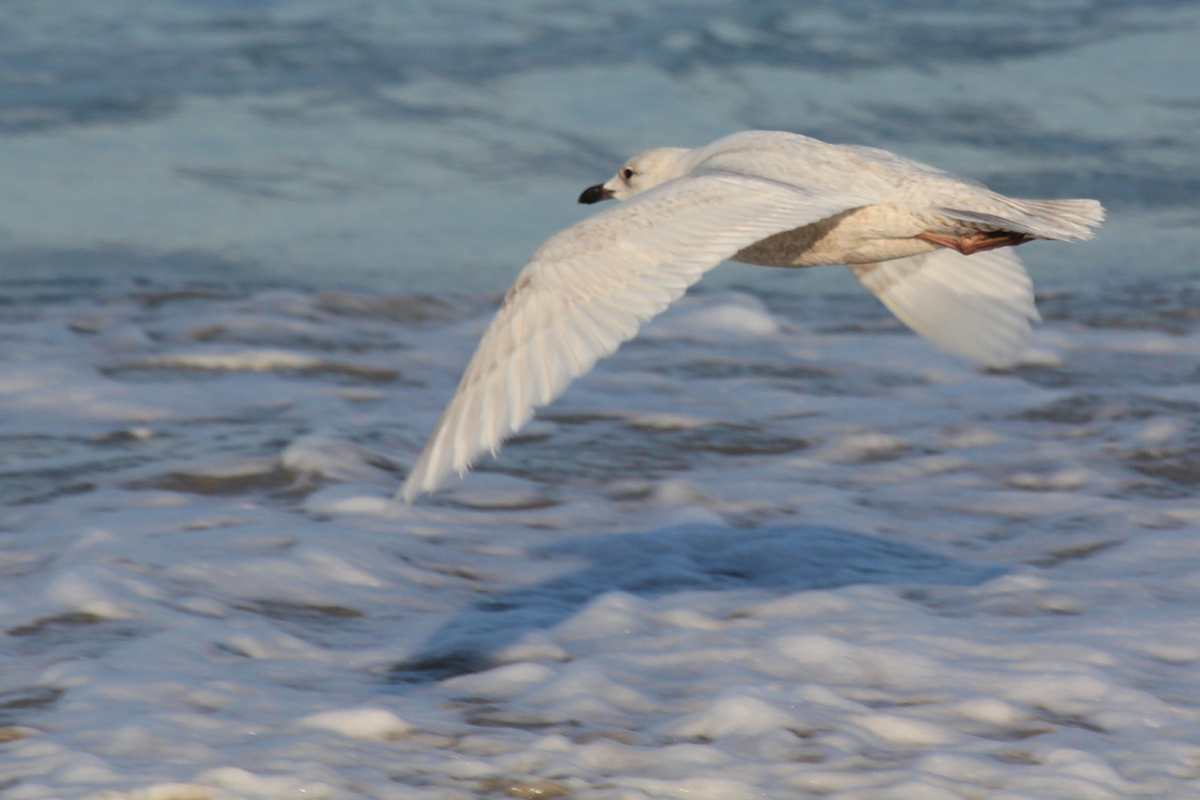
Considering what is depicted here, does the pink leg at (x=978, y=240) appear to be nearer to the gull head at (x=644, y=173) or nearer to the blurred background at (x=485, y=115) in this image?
the gull head at (x=644, y=173)

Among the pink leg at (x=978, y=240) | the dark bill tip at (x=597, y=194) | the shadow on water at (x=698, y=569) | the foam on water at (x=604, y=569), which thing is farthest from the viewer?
the dark bill tip at (x=597, y=194)

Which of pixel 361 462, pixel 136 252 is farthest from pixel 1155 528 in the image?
pixel 136 252

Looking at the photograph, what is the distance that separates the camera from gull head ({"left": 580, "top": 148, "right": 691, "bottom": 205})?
19.8 feet

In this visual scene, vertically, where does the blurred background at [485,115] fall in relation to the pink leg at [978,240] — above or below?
above

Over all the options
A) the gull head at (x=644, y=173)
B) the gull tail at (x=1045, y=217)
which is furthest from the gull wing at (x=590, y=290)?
the gull head at (x=644, y=173)

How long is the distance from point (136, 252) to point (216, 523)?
4.87 meters

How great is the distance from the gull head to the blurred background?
13.4 ft

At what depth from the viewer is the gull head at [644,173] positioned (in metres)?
6.04

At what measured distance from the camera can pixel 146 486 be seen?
671 cm

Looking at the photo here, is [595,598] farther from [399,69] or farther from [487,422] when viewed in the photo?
[399,69]

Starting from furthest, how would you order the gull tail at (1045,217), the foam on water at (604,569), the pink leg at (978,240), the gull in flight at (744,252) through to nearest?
the pink leg at (978,240) < the gull tail at (1045,217) < the foam on water at (604,569) < the gull in flight at (744,252)

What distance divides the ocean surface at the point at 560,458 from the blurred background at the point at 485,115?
55 mm

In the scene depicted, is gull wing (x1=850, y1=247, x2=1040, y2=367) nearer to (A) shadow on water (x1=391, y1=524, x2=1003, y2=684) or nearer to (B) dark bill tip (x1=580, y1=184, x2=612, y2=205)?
(A) shadow on water (x1=391, y1=524, x2=1003, y2=684)

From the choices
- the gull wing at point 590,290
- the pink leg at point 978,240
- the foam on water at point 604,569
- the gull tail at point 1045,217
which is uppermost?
the gull tail at point 1045,217
